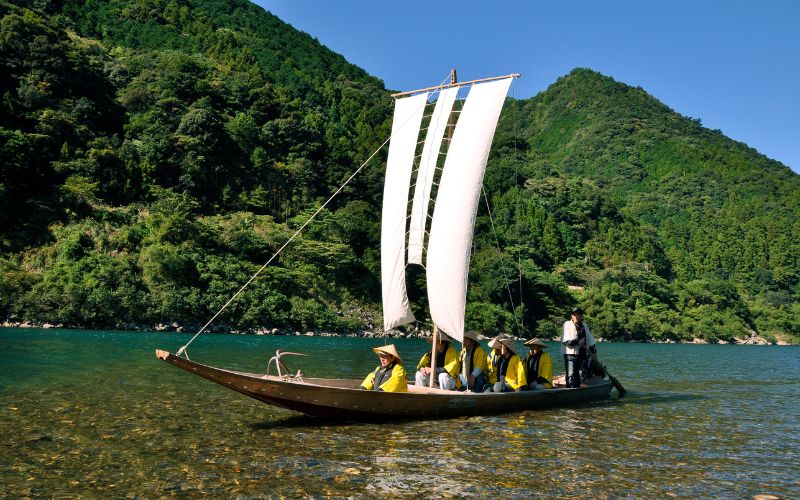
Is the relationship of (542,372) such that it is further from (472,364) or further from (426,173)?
(426,173)

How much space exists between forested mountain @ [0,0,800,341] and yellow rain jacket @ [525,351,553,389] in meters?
46.6

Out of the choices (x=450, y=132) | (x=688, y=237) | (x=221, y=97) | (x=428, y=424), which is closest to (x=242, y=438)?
(x=428, y=424)

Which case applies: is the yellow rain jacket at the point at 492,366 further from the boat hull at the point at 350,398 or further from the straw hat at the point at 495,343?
the boat hull at the point at 350,398

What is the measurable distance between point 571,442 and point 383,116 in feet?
428

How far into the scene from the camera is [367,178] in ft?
331

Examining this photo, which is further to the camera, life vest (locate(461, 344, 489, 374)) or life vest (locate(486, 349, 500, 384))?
life vest (locate(486, 349, 500, 384))

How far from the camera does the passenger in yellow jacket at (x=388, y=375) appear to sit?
14.0 metres

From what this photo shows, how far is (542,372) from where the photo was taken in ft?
58.7

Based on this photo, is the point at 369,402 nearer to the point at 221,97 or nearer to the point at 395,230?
the point at 395,230

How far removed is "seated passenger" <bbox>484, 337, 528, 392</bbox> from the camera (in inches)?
663

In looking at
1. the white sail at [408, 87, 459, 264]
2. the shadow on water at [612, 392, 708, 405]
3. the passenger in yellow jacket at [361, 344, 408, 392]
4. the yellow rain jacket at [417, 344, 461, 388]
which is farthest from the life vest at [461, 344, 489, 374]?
the shadow on water at [612, 392, 708, 405]

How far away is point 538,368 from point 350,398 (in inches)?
276

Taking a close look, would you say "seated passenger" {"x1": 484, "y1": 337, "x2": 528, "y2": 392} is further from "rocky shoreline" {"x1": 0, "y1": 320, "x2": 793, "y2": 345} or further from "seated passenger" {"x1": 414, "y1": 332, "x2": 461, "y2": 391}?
"rocky shoreline" {"x1": 0, "y1": 320, "x2": 793, "y2": 345}

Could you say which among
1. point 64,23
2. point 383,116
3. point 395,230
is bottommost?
point 395,230
